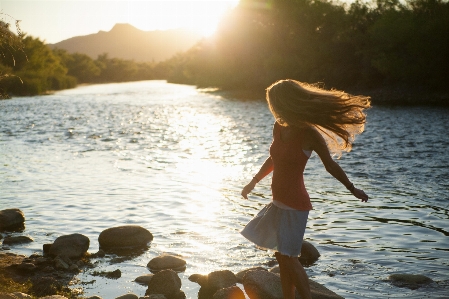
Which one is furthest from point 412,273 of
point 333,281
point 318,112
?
point 318,112

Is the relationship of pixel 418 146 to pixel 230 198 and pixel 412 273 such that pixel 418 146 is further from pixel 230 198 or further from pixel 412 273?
pixel 412 273

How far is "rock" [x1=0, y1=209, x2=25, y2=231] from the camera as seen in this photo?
407 inches

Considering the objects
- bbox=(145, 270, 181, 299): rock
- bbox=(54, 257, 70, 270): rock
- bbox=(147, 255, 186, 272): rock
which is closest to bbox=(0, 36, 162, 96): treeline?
bbox=(54, 257, 70, 270): rock

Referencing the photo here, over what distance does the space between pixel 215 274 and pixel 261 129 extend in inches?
896

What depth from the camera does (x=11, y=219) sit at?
1040 centimetres

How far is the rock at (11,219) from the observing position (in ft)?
33.9

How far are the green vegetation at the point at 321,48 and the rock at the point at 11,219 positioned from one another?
3911cm

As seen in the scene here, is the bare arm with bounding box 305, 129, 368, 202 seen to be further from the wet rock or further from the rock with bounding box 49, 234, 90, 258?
the rock with bounding box 49, 234, 90, 258

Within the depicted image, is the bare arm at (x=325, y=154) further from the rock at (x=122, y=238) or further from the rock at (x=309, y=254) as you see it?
the rock at (x=122, y=238)

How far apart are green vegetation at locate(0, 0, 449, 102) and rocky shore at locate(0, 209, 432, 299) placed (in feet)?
135

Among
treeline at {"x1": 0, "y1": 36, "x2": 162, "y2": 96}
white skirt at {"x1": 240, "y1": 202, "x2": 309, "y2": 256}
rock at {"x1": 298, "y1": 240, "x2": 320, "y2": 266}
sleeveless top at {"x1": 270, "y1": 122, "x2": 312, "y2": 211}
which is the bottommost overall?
rock at {"x1": 298, "y1": 240, "x2": 320, "y2": 266}

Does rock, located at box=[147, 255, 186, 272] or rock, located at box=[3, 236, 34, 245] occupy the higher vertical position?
rock, located at box=[147, 255, 186, 272]

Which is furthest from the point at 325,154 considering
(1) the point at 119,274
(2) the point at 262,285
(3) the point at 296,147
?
(1) the point at 119,274

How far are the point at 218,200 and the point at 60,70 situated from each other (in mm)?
88569
